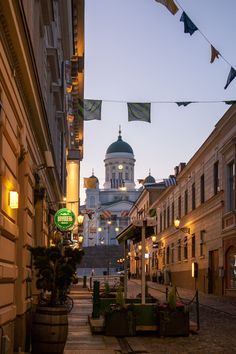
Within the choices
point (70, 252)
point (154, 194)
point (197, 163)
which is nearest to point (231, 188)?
point (197, 163)

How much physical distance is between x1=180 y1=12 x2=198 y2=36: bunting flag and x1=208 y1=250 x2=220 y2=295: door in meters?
20.8

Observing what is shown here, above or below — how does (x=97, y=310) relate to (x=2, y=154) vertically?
below

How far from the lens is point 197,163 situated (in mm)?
40938

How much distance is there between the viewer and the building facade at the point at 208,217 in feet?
103

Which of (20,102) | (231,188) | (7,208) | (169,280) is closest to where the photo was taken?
(7,208)

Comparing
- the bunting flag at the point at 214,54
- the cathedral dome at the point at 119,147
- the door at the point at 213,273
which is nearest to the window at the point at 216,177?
the door at the point at 213,273

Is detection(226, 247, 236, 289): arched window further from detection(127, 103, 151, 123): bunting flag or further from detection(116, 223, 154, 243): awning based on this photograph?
detection(116, 223, 154, 243): awning

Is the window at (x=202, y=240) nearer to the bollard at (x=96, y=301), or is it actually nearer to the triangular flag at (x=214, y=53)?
the bollard at (x=96, y=301)

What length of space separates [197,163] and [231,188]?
30.3 feet

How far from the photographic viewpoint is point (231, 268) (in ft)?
103

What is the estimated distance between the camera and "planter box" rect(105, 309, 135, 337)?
1482cm

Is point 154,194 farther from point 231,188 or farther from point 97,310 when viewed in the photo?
point 97,310

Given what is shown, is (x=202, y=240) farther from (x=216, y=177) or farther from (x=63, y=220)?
(x=63, y=220)

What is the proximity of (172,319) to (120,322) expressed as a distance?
1180 mm
